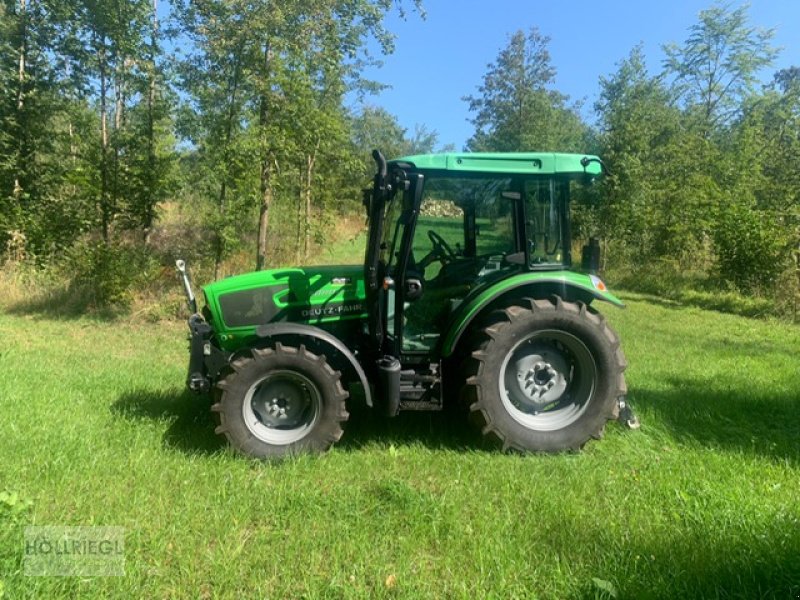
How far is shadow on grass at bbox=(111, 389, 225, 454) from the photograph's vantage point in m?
3.73

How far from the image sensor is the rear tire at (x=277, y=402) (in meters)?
3.52

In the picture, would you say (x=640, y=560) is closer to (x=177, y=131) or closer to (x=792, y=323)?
(x=792, y=323)

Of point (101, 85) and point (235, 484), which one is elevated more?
point (101, 85)

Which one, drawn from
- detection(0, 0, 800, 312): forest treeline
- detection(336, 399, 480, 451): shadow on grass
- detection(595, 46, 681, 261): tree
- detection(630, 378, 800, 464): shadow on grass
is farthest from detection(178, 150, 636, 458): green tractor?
detection(595, 46, 681, 261): tree

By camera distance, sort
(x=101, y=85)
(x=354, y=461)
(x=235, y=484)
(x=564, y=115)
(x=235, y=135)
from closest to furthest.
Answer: (x=235, y=484), (x=354, y=461), (x=235, y=135), (x=101, y=85), (x=564, y=115)

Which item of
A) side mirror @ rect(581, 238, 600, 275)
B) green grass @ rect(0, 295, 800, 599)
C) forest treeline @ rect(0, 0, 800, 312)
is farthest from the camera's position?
forest treeline @ rect(0, 0, 800, 312)

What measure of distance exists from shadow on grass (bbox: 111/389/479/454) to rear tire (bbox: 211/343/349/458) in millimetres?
258

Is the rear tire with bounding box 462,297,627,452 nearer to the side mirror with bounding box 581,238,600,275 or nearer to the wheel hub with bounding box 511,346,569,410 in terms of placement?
the wheel hub with bounding box 511,346,569,410

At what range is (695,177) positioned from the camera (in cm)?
1369

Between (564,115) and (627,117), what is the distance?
13.1 metres

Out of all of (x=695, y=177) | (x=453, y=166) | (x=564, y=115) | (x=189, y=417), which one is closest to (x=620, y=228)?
(x=695, y=177)

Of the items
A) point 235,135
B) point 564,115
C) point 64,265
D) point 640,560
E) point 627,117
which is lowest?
point 640,560

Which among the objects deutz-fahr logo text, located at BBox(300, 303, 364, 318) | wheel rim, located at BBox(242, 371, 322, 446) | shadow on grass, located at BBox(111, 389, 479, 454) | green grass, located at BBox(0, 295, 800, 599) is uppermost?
deutz-fahr logo text, located at BBox(300, 303, 364, 318)

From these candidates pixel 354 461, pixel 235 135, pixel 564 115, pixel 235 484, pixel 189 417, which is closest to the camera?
pixel 235 484
